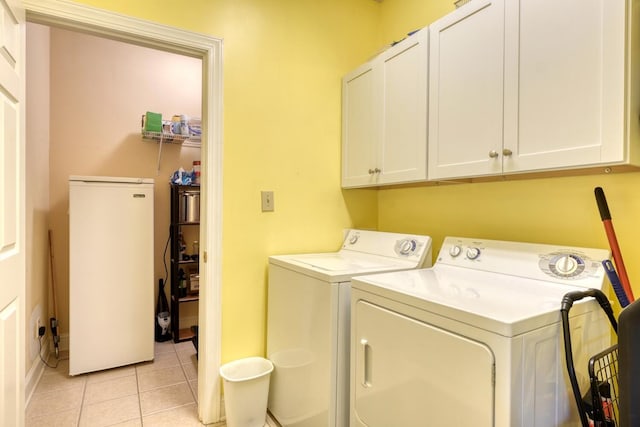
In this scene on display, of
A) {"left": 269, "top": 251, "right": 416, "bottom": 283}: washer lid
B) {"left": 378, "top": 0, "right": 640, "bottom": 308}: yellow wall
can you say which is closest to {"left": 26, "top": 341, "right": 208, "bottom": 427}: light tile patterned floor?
{"left": 269, "top": 251, "right": 416, "bottom": 283}: washer lid

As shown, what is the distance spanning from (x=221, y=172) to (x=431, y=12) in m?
1.55

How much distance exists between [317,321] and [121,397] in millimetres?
1580

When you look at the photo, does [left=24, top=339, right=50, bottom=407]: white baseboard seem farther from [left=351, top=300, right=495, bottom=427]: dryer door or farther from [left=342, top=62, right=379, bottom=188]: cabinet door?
[left=342, top=62, right=379, bottom=188]: cabinet door

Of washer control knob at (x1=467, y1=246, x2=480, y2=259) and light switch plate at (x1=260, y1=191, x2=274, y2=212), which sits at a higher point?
light switch plate at (x1=260, y1=191, x2=274, y2=212)

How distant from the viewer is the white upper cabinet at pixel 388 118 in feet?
5.57

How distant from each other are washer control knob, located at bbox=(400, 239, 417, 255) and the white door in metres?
1.67

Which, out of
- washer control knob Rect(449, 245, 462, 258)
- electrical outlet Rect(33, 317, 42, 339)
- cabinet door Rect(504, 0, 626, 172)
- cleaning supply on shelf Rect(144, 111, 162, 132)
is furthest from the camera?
cleaning supply on shelf Rect(144, 111, 162, 132)

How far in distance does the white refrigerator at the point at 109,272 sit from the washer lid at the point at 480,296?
2.04m

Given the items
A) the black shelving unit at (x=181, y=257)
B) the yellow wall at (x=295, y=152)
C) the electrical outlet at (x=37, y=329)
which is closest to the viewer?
→ the yellow wall at (x=295, y=152)

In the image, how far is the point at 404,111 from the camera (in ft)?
5.86

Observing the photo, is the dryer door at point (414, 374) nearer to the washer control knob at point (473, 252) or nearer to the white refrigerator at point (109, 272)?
the washer control knob at point (473, 252)

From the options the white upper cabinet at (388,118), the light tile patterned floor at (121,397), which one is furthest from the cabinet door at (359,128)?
the light tile patterned floor at (121,397)

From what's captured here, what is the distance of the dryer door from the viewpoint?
90 centimetres

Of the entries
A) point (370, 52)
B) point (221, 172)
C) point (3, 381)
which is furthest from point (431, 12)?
point (3, 381)
